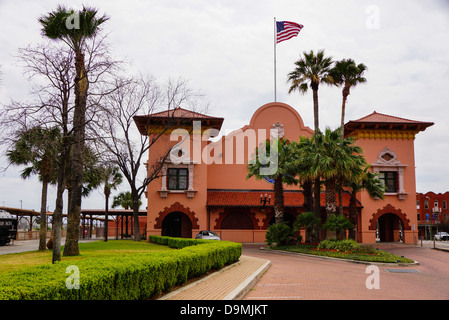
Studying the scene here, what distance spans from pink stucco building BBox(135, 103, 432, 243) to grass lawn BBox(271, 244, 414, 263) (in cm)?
1023

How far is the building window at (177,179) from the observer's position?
37281 millimetres

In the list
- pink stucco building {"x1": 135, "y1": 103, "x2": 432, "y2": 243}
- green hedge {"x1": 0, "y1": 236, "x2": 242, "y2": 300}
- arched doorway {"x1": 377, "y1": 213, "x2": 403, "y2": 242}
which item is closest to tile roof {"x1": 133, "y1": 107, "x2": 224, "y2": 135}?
pink stucco building {"x1": 135, "y1": 103, "x2": 432, "y2": 243}

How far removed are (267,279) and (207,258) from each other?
218 centimetres

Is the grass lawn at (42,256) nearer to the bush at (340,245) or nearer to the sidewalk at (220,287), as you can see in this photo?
the sidewalk at (220,287)

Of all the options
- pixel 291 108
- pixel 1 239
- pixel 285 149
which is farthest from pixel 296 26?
pixel 1 239

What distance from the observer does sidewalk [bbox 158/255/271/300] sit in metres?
9.88

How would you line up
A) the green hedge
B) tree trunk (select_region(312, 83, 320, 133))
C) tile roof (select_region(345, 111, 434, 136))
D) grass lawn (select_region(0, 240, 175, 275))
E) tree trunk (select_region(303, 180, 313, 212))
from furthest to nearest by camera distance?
tile roof (select_region(345, 111, 434, 136))
tree trunk (select_region(312, 83, 320, 133))
tree trunk (select_region(303, 180, 313, 212))
grass lawn (select_region(0, 240, 175, 275))
the green hedge

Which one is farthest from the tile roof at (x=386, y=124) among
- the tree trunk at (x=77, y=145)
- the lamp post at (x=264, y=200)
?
the tree trunk at (x=77, y=145)

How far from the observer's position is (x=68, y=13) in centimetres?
1700

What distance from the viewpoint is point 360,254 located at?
2283 centimetres

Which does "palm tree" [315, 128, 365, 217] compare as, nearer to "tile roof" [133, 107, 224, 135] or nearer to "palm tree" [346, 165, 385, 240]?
"palm tree" [346, 165, 385, 240]

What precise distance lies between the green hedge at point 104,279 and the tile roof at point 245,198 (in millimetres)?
23713

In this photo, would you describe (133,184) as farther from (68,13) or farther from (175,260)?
(175,260)

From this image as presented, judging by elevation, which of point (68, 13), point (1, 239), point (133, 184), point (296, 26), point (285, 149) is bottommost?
point (1, 239)
